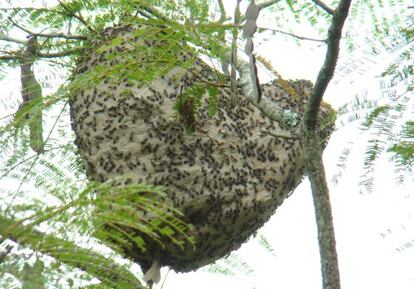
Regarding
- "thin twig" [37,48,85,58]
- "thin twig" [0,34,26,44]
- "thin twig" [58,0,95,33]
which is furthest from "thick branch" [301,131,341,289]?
"thin twig" [0,34,26,44]

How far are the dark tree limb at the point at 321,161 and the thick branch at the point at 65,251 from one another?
1289mm

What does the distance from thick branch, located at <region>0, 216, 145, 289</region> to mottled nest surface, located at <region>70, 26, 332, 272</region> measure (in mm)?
2165

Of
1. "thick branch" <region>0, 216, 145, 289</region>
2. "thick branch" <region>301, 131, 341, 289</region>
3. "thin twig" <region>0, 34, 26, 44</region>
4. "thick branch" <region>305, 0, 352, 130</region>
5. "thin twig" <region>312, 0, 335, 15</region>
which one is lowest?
"thick branch" <region>301, 131, 341, 289</region>

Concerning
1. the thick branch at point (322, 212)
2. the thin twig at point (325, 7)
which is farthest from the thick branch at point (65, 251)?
the thin twig at point (325, 7)

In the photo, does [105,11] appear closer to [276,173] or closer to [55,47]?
[55,47]

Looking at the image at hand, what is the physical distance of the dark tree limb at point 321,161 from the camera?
348 cm

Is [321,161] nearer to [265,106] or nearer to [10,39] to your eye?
[265,106]

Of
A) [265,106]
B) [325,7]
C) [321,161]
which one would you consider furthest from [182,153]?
[325,7]

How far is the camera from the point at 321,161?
3836 millimetres

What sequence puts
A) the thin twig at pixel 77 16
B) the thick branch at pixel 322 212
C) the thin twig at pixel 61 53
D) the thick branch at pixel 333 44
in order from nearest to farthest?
the thick branch at pixel 333 44
the thick branch at pixel 322 212
the thin twig at pixel 77 16
the thin twig at pixel 61 53

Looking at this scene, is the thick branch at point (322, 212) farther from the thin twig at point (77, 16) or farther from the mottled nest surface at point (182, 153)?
the thin twig at point (77, 16)

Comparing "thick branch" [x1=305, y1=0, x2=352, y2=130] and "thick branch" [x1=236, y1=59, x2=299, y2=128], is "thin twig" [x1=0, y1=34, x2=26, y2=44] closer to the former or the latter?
"thick branch" [x1=236, y1=59, x2=299, y2=128]

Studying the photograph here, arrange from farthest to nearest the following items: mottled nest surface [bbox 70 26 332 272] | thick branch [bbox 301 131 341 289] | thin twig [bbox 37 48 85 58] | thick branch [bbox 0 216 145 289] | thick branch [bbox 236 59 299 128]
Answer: thin twig [bbox 37 48 85 58] < mottled nest surface [bbox 70 26 332 272] < thick branch [bbox 236 59 299 128] < thick branch [bbox 301 131 341 289] < thick branch [bbox 0 216 145 289]

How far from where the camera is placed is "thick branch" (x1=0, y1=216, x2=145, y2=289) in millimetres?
2096
